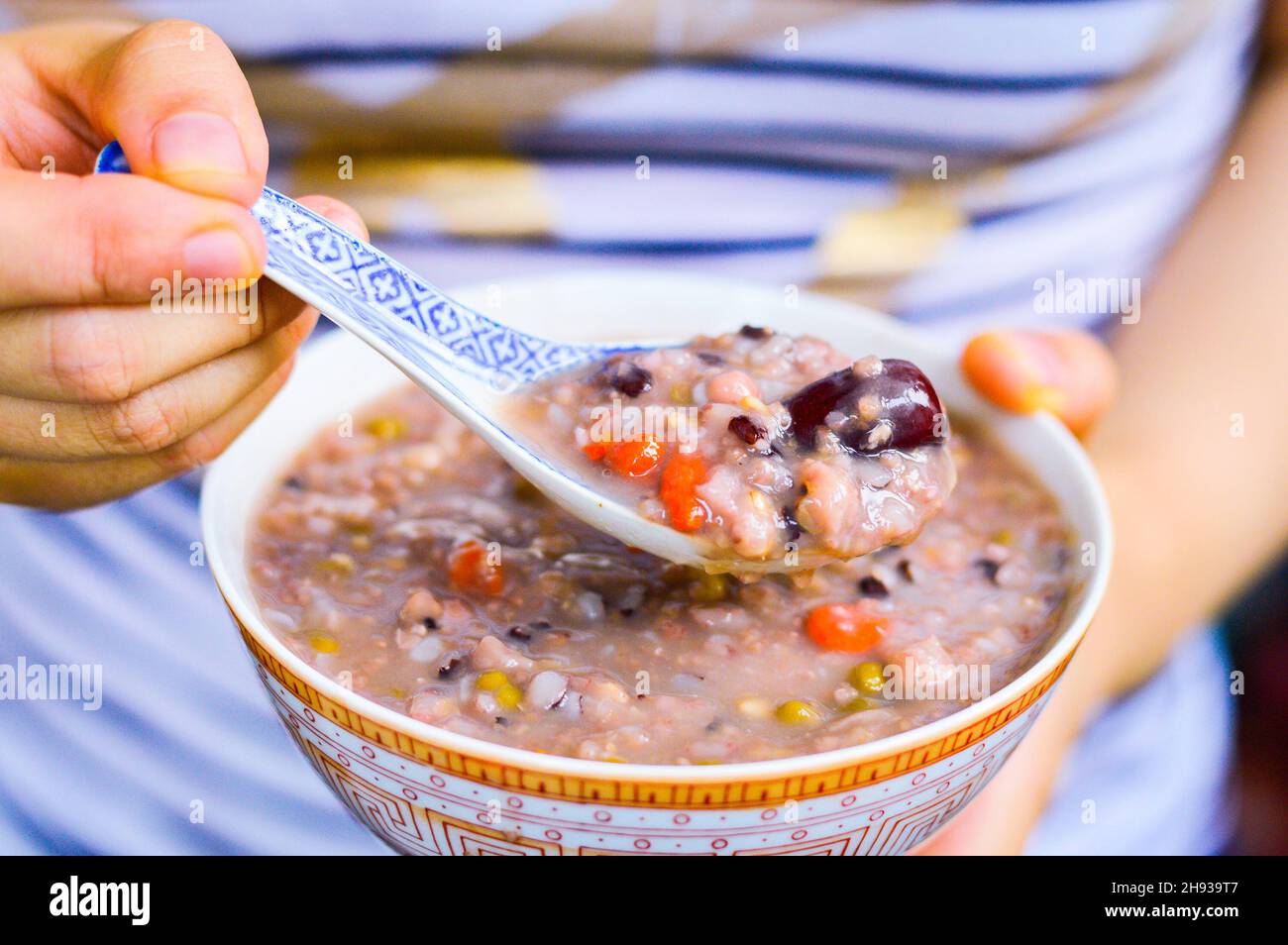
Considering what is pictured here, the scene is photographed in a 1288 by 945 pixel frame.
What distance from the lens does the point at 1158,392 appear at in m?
2.96

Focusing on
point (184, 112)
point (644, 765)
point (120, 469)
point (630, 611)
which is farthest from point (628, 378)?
point (120, 469)

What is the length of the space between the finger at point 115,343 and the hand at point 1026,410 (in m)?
1.43

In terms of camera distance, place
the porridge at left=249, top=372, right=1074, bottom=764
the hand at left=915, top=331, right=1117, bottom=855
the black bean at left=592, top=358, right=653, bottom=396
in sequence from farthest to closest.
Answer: the hand at left=915, top=331, right=1117, bottom=855 → the black bean at left=592, top=358, right=653, bottom=396 → the porridge at left=249, top=372, right=1074, bottom=764

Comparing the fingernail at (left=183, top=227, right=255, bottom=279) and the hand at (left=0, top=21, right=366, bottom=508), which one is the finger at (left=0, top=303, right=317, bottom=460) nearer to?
the hand at (left=0, top=21, right=366, bottom=508)

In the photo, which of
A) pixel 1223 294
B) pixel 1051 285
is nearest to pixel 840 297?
pixel 1051 285

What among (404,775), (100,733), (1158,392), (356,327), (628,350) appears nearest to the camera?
(404,775)

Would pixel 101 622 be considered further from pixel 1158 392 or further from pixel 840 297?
pixel 1158 392

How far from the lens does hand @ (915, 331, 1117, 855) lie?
88.2 inches

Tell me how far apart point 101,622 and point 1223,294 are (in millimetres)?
2954

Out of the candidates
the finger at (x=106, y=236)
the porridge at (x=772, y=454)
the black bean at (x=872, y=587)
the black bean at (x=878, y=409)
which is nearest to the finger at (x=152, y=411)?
the finger at (x=106, y=236)

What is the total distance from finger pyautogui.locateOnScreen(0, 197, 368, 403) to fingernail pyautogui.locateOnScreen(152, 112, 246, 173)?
0.16 meters

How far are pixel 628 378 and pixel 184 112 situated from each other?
78 cm

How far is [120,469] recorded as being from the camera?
216 cm

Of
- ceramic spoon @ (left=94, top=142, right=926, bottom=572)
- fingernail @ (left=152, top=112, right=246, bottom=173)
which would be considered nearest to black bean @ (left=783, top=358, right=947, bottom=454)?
ceramic spoon @ (left=94, top=142, right=926, bottom=572)
